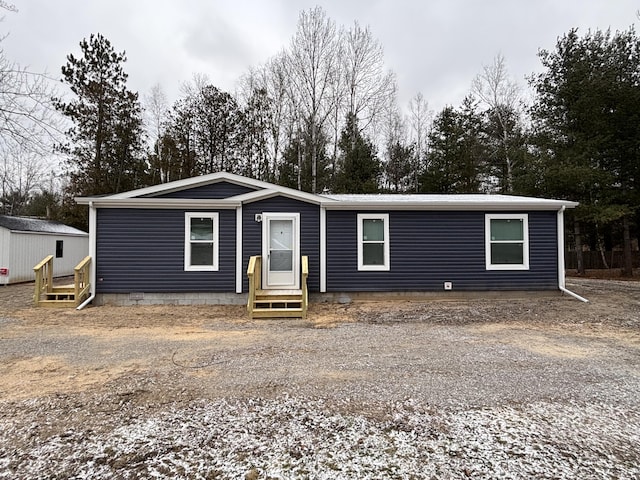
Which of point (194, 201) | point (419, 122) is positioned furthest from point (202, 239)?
point (419, 122)

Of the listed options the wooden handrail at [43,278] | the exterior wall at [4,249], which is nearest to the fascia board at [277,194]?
the wooden handrail at [43,278]

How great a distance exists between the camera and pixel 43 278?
855 centimetres

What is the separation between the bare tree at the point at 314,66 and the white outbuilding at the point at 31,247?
37.6ft

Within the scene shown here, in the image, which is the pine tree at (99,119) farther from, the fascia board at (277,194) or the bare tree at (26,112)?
the bare tree at (26,112)

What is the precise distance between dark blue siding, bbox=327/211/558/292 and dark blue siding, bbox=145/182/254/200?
2761mm

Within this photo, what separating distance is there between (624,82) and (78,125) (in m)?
24.1

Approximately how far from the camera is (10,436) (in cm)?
252

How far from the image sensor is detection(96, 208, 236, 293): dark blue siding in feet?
27.4

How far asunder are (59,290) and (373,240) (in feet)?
24.1

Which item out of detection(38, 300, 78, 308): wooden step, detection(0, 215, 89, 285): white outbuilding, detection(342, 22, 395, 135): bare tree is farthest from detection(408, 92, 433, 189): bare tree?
detection(38, 300, 78, 308): wooden step

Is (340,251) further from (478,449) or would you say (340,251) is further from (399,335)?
(478,449)

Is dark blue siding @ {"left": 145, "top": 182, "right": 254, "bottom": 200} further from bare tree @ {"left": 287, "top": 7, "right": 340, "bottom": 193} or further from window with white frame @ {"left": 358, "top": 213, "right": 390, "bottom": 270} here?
bare tree @ {"left": 287, "top": 7, "right": 340, "bottom": 193}

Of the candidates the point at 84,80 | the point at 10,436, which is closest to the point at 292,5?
the point at 84,80

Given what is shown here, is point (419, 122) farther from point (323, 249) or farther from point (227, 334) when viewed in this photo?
point (227, 334)
